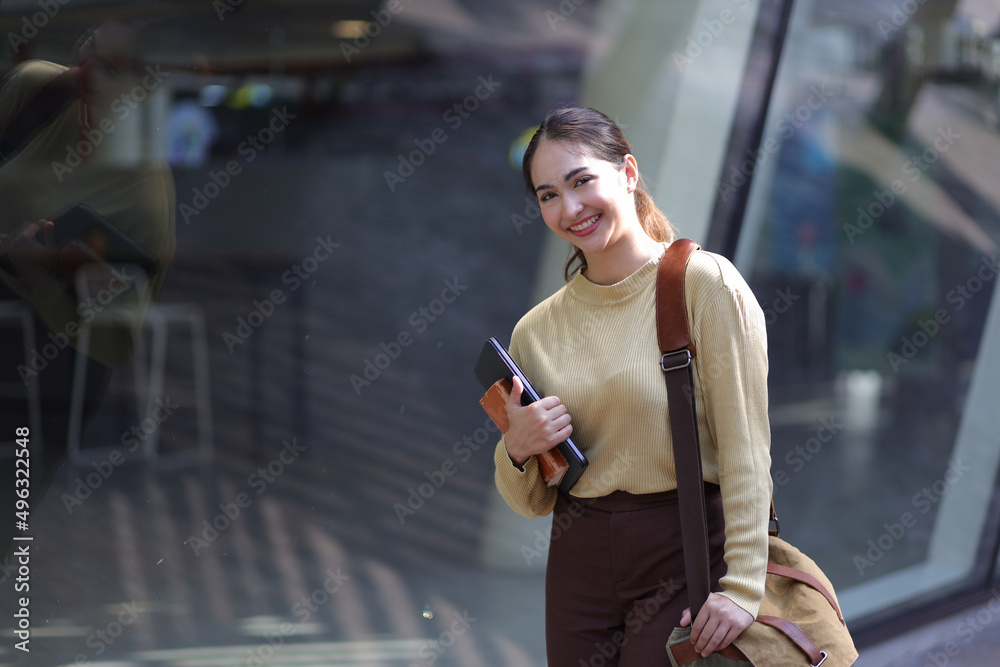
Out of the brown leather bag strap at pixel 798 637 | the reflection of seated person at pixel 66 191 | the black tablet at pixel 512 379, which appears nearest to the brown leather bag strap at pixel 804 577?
the brown leather bag strap at pixel 798 637

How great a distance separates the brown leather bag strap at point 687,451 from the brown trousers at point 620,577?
0.05m

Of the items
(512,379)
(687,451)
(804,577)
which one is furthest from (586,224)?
(804,577)

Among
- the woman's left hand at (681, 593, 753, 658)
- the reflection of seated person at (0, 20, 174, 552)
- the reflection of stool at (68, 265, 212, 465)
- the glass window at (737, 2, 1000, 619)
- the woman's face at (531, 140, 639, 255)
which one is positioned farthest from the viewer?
the glass window at (737, 2, 1000, 619)

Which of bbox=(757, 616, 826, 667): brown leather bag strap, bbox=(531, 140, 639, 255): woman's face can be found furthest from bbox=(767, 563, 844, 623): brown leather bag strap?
bbox=(531, 140, 639, 255): woman's face

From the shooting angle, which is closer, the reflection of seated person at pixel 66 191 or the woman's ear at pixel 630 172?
the woman's ear at pixel 630 172

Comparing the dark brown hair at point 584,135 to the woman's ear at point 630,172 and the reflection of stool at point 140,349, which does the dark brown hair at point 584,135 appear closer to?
the woman's ear at point 630,172

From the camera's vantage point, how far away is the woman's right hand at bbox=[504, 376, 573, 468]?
1623 mm

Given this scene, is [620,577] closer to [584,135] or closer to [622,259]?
[622,259]

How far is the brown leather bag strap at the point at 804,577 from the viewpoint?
161cm

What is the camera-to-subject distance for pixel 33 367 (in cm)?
221

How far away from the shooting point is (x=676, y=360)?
1.58 metres

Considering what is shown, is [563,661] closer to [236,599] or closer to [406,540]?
[236,599]

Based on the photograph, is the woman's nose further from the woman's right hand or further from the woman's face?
the woman's right hand

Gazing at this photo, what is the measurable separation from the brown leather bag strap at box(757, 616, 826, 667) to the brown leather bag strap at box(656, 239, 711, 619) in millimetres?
127
